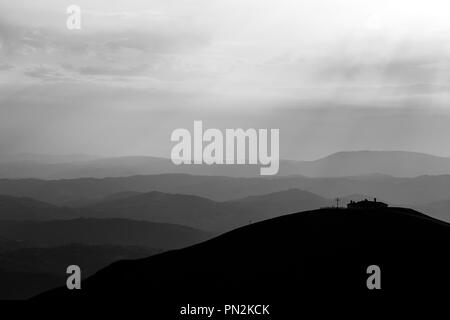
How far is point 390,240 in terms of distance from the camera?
116 metres

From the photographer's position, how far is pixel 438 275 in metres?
103

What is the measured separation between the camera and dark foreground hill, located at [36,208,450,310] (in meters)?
102

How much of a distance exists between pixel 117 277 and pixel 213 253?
18.8 metres

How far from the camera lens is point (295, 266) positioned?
112125 mm

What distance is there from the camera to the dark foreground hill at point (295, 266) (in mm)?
102188
